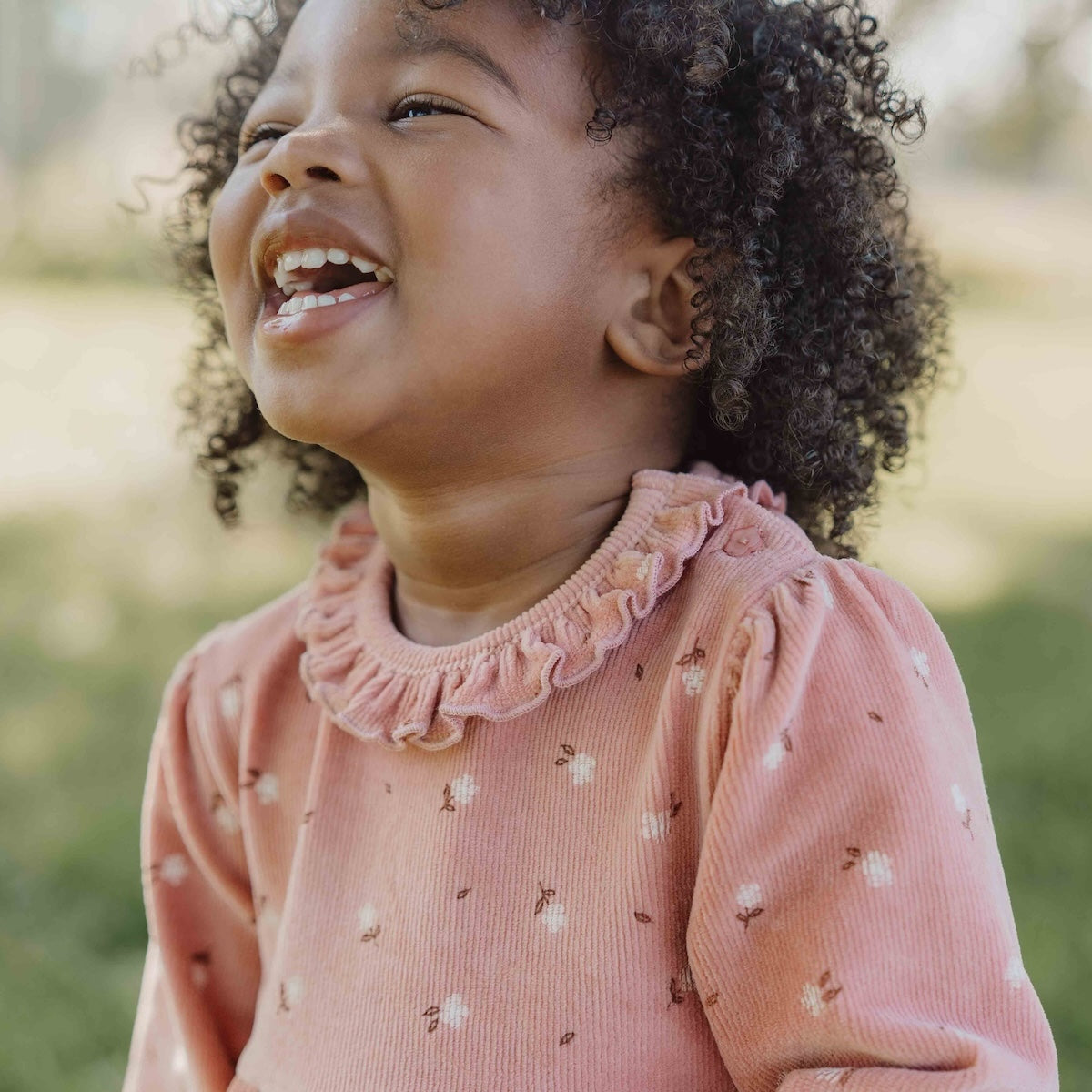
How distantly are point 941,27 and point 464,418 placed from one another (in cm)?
299

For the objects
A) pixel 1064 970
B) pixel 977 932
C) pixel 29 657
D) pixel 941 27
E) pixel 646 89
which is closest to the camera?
pixel 977 932

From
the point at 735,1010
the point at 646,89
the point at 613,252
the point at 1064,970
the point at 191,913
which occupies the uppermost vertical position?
the point at 646,89

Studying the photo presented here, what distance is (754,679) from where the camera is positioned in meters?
1.06

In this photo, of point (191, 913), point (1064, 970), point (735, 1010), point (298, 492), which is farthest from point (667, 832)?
point (1064, 970)

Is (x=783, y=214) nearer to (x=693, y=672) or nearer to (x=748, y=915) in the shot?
(x=693, y=672)

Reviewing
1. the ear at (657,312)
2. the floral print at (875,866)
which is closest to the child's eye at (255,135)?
the ear at (657,312)

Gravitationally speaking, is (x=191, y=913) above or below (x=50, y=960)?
above

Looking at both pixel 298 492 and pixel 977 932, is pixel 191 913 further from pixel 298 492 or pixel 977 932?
pixel 977 932

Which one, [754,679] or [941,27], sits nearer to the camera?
[754,679]

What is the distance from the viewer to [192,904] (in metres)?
1.46

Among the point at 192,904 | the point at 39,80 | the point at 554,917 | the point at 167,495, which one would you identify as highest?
the point at 39,80

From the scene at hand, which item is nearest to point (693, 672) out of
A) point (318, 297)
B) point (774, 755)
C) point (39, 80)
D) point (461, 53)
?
point (774, 755)

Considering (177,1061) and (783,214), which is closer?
(783,214)

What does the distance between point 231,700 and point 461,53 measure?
0.67 meters
